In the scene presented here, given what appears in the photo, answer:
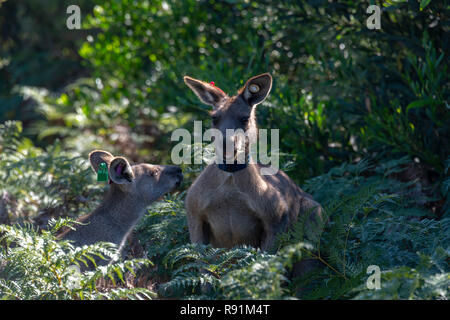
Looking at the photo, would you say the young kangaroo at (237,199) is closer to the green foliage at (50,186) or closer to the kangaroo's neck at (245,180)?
the kangaroo's neck at (245,180)

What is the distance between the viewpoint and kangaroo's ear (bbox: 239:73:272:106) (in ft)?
19.6

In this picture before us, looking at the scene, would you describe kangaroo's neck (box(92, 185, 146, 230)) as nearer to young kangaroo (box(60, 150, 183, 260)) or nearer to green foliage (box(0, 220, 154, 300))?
young kangaroo (box(60, 150, 183, 260))

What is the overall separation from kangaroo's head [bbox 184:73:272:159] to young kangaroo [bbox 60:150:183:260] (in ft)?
4.18

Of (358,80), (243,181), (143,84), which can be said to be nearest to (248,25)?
(358,80)

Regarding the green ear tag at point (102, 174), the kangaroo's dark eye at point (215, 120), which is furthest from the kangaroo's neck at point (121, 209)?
the kangaroo's dark eye at point (215, 120)

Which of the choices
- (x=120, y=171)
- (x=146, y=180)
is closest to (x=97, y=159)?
(x=120, y=171)

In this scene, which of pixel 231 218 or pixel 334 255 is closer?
pixel 334 255

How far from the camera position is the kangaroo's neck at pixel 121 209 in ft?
22.6

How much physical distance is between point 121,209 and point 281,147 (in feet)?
9.26

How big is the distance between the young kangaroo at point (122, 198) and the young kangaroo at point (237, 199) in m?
1.17

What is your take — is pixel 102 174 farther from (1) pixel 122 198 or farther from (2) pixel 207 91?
(2) pixel 207 91

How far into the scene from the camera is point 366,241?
6.14m

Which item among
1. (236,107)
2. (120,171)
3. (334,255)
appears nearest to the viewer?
(334,255)

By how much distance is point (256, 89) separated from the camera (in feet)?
19.8
